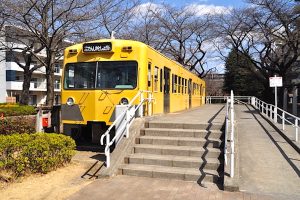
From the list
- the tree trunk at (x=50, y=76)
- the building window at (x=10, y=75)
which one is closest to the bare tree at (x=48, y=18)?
the tree trunk at (x=50, y=76)

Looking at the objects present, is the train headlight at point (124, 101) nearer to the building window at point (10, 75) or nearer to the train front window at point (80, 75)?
the train front window at point (80, 75)

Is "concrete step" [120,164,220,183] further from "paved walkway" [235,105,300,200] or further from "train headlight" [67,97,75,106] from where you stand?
"train headlight" [67,97,75,106]

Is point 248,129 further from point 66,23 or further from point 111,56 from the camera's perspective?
point 66,23

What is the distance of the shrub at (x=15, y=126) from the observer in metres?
13.3

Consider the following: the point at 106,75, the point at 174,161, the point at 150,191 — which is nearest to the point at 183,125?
the point at 174,161

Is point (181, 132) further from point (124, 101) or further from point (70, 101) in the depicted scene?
point (70, 101)

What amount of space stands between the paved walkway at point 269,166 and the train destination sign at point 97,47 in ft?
16.3

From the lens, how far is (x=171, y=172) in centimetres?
760

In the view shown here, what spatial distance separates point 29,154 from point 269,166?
5.50 m

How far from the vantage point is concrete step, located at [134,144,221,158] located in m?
8.33

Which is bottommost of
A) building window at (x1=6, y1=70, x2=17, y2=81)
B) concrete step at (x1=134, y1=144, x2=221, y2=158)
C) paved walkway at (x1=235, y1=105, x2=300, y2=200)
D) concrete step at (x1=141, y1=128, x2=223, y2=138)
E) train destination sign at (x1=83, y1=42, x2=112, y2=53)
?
paved walkway at (x1=235, y1=105, x2=300, y2=200)

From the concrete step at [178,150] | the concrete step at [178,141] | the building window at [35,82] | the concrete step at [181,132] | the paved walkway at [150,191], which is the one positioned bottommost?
the paved walkway at [150,191]

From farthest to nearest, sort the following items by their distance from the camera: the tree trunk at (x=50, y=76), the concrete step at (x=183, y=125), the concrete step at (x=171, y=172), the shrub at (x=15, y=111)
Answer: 1. the tree trunk at (x=50, y=76)
2. the shrub at (x=15, y=111)
3. the concrete step at (x=183, y=125)
4. the concrete step at (x=171, y=172)

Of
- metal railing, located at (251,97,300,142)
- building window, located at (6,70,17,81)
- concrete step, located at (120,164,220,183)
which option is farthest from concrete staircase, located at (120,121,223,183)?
building window, located at (6,70,17,81)
